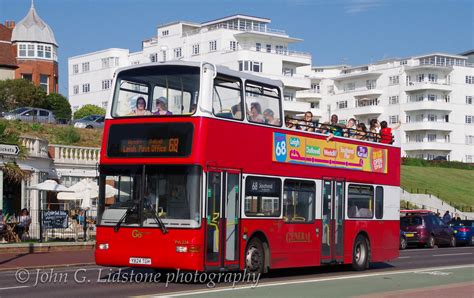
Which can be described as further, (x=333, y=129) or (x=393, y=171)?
(x=393, y=171)

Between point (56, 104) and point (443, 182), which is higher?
point (56, 104)

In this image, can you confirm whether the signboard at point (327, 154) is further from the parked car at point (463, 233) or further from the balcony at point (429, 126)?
the balcony at point (429, 126)

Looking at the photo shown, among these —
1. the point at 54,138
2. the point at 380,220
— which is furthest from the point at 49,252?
the point at 54,138

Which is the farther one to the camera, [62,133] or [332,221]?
[62,133]

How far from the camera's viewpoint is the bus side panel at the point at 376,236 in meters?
22.9

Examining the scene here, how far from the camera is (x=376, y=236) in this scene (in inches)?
956

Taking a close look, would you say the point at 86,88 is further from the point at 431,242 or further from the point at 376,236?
the point at 376,236

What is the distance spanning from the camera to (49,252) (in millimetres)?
29625

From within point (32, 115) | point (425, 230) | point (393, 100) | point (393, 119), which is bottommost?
point (425, 230)

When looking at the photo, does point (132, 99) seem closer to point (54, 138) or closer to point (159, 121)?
point (159, 121)

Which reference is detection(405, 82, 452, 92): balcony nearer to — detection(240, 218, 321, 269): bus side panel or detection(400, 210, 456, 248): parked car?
detection(400, 210, 456, 248): parked car

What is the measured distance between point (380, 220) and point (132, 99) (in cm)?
897

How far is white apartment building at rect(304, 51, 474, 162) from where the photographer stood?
11194cm

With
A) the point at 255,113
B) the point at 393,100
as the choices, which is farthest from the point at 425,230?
the point at 393,100
